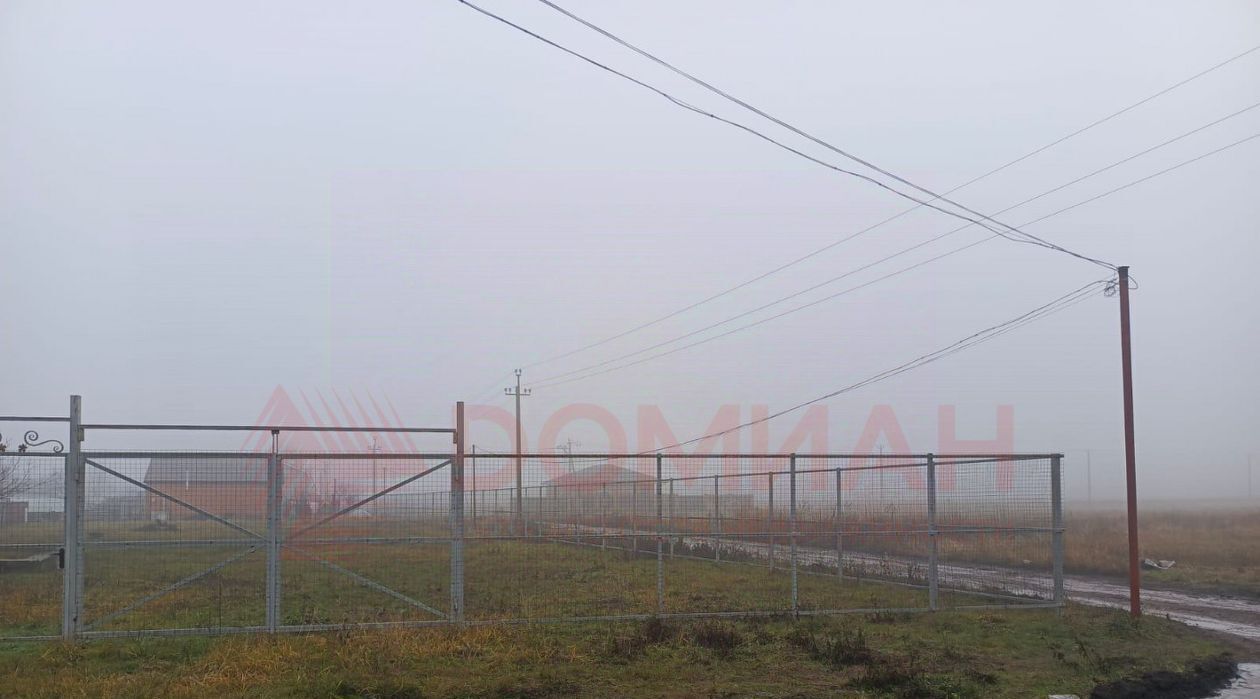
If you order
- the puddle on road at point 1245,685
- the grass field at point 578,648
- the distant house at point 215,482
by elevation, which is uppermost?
the distant house at point 215,482

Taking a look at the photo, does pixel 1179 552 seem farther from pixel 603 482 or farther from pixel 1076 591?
pixel 603 482

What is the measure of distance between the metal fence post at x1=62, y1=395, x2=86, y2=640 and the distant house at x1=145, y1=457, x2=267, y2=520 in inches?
29.7

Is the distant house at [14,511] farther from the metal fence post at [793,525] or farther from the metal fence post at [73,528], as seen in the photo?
the metal fence post at [793,525]

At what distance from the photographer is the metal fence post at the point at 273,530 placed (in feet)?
37.7

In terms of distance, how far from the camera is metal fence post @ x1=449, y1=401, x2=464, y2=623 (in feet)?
39.4

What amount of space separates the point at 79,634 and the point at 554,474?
581 centimetres

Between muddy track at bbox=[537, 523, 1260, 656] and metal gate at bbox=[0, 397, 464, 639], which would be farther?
muddy track at bbox=[537, 523, 1260, 656]

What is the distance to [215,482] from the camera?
37.8ft

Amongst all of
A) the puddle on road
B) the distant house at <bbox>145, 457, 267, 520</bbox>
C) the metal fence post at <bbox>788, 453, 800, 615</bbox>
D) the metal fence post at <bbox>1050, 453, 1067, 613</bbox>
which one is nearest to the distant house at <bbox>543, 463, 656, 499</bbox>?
the metal fence post at <bbox>788, 453, 800, 615</bbox>

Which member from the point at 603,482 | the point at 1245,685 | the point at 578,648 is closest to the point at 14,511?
the point at 578,648

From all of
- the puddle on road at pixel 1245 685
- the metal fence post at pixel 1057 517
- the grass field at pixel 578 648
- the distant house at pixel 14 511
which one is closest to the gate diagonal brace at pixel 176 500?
the grass field at pixel 578 648

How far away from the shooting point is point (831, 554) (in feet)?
80.8

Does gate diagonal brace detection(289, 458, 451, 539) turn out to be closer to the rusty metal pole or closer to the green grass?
the green grass

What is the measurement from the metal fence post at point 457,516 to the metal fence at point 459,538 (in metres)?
0.03
